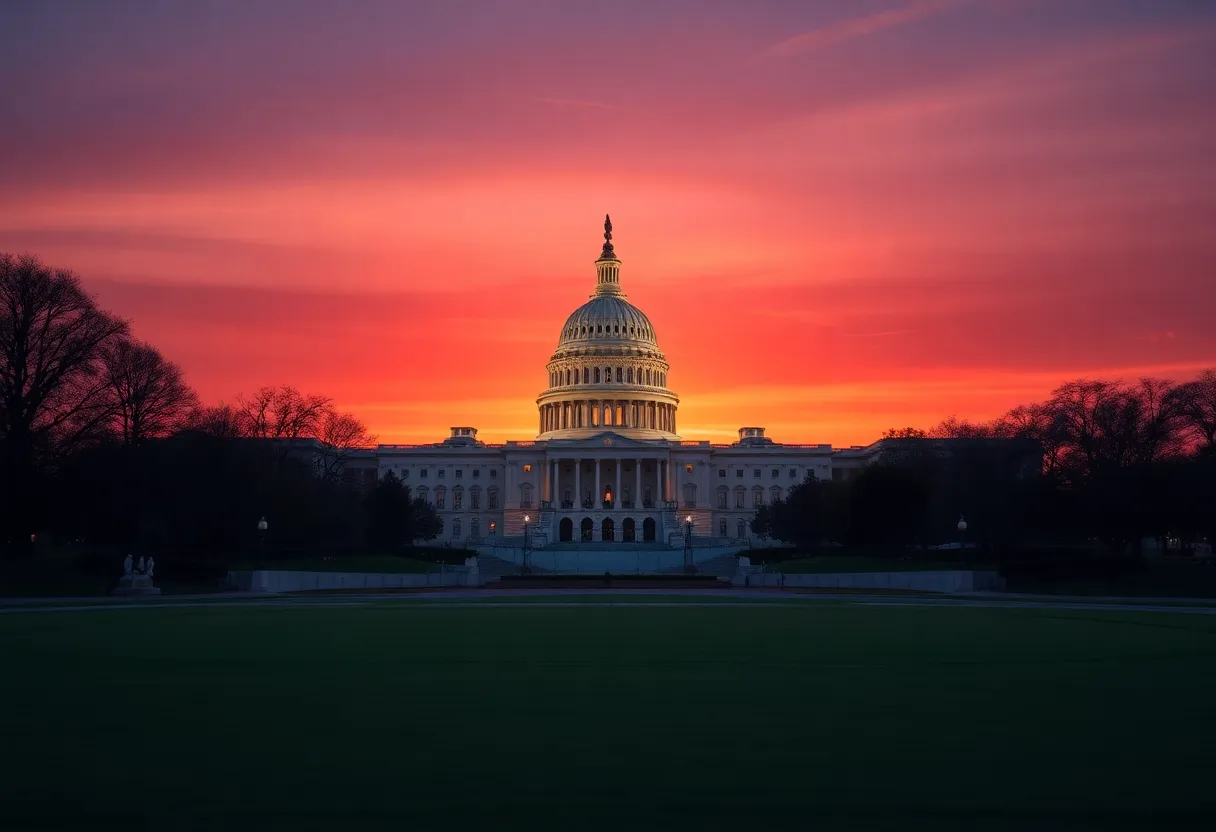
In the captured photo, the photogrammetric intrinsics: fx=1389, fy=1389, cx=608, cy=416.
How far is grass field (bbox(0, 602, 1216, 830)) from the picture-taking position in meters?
8.85

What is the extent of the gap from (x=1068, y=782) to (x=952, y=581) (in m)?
53.0

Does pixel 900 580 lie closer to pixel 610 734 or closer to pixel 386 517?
pixel 386 517

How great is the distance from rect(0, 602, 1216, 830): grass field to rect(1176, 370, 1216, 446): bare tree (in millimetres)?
69376

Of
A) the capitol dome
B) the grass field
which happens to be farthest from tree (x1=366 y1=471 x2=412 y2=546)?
the grass field

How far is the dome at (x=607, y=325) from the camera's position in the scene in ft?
620

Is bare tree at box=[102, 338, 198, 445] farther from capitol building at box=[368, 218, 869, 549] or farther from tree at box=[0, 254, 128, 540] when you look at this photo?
capitol building at box=[368, 218, 869, 549]

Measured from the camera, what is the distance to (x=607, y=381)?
187 m

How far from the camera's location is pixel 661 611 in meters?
38.8

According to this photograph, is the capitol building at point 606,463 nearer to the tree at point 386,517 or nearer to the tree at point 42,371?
the tree at point 386,517

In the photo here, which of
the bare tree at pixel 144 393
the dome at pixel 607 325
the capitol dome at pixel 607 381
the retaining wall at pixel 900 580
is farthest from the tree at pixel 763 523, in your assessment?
the bare tree at pixel 144 393

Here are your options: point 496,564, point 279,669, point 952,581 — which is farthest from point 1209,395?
point 279,669

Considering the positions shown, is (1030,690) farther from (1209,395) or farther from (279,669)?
(1209,395)

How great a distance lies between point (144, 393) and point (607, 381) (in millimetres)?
111017

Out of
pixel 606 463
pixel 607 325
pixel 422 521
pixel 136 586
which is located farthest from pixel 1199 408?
pixel 607 325
